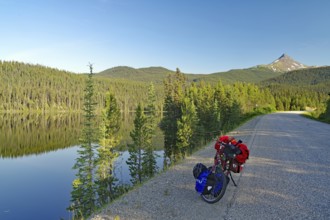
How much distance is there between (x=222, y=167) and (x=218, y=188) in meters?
0.98

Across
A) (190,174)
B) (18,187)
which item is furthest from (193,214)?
(18,187)

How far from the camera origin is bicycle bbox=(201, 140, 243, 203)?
6.66 metres

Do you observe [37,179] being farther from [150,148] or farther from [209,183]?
[209,183]

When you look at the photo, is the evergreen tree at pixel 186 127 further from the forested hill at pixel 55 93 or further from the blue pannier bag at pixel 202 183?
the forested hill at pixel 55 93

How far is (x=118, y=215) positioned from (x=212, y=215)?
2231 millimetres

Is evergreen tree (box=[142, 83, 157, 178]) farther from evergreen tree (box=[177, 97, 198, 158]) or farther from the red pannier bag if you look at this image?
the red pannier bag

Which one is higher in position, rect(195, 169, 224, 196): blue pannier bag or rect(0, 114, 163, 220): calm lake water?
rect(195, 169, 224, 196): blue pannier bag

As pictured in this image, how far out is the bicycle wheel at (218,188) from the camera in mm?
6633

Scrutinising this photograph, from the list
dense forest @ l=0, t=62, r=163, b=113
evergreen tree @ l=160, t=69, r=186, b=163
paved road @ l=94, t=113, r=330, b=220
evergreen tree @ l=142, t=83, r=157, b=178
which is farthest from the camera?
dense forest @ l=0, t=62, r=163, b=113

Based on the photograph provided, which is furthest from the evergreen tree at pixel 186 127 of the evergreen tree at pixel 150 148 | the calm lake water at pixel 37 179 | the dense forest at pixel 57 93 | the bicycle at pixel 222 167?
the dense forest at pixel 57 93

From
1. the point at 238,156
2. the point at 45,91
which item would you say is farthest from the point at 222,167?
the point at 45,91

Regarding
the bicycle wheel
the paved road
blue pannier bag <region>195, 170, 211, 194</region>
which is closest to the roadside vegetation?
the paved road

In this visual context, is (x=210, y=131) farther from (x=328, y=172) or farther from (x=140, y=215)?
(x=140, y=215)

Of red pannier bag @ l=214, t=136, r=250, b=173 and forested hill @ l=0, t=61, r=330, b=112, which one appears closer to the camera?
red pannier bag @ l=214, t=136, r=250, b=173
